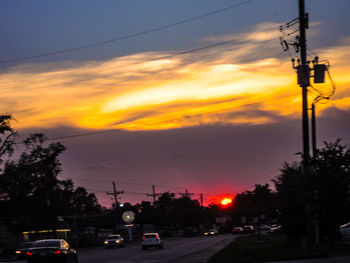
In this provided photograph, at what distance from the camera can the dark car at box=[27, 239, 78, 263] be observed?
94.3 feet

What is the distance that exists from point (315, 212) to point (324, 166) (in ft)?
7.75

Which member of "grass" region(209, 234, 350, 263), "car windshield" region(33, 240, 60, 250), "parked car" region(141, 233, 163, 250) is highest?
"car windshield" region(33, 240, 60, 250)

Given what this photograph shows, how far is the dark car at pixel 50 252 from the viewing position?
2875 cm

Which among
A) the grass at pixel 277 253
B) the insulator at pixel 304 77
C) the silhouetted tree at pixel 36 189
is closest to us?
the grass at pixel 277 253

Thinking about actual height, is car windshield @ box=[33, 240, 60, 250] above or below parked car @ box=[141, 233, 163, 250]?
above

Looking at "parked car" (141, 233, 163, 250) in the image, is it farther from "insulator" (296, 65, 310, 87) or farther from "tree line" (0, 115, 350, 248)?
"insulator" (296, 65, 310, 87)

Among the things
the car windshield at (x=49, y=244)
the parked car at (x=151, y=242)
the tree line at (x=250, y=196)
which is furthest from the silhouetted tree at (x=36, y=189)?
the car windshield at (x=49, y=244)

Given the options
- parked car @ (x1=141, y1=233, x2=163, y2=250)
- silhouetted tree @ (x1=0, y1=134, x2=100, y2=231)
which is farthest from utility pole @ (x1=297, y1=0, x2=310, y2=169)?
silhouetted tree @ (x1=0, y1=134, x2=100, y2=231)

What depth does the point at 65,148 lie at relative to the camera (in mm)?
95875

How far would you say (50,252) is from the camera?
94.5 ft

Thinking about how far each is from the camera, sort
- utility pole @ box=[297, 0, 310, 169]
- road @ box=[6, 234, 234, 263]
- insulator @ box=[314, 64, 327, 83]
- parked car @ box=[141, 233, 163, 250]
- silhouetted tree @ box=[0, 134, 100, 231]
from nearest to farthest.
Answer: utility pole @ box=[297, 0, 310, 169] → insulator @ box=[314, 64, 327, 83] → road @ box=[6, 234, 234, 263] → parked car @ box=[141, 233, 163, 250] → silhouetted tree @ box=[0, 134, 100, 231]

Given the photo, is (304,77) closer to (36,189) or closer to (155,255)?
(155,255)

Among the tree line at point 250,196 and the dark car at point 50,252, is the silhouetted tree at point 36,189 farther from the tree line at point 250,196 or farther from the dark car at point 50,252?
the dark car at point 50,252

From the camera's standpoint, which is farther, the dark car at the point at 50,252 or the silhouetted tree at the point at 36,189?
the silhouetted tree at the point at 36,189
